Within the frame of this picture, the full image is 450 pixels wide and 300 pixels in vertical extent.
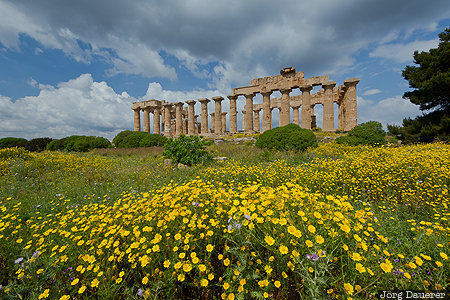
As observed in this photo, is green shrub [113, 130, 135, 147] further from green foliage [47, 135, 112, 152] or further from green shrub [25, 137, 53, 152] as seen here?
green shrub [25, 137, 53, 152]

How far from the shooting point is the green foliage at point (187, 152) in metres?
8.77

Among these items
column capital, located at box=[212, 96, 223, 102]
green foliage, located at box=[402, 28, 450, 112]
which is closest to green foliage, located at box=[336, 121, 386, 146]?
green foliage, located at box=[402, 28, 450, 112]

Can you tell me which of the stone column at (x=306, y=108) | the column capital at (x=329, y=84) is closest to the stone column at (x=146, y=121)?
the stone column at (x=306, y=108)

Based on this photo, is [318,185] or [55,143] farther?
[55,143]

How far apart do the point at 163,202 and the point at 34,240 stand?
6.86 feet

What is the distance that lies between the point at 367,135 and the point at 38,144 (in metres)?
31.6

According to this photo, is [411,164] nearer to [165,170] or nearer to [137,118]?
[165,170]

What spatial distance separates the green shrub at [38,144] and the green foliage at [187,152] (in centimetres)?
1794

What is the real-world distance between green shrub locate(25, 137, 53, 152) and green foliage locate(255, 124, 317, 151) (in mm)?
22376

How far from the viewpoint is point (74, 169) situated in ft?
25.9

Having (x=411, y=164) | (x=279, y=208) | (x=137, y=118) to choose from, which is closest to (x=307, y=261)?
(x=279, y=208)

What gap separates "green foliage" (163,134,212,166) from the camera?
877 centimetres

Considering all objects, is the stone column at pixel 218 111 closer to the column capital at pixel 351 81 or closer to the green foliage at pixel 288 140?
the green foliage at pixel 288 140

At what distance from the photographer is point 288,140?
12.0 meters
